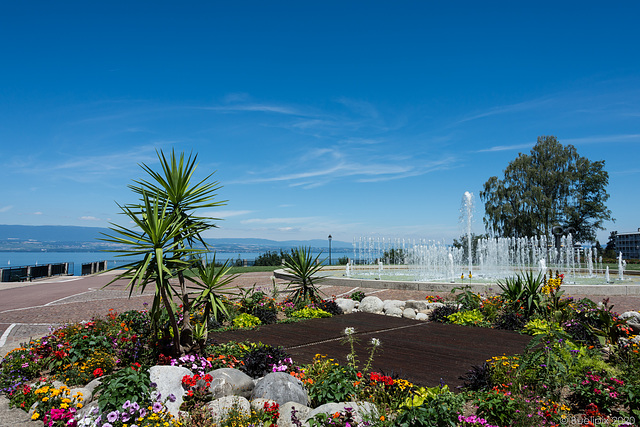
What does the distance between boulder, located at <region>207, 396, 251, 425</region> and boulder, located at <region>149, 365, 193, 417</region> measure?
372 mm

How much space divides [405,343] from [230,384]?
3.49m

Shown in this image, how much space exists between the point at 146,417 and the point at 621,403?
4553mm

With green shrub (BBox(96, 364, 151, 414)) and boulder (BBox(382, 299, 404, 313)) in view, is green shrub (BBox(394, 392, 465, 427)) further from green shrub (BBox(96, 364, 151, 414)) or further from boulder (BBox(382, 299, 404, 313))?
boulder (BBox(382, 299, 404, 313))

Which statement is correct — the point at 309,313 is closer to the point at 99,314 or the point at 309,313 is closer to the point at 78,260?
the point at 99,314

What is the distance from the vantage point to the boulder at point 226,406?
396 centimetres

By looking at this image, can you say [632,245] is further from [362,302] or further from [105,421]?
[105,421]

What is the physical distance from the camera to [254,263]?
37.2 metres

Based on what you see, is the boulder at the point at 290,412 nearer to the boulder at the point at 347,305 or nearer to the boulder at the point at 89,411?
the boulder at the point at 89,411

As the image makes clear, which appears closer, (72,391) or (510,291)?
(72,391)

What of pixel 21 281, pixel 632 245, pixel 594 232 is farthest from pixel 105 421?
pixel 632 245

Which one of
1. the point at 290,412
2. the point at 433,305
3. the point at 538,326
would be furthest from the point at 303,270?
the point at 290,412

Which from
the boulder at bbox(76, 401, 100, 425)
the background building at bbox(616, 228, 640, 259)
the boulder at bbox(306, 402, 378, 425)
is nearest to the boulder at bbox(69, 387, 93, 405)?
the boulder at bbox(76, 401, 100, 425)

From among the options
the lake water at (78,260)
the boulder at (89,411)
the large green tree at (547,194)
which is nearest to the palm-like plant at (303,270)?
the lake water at (78,260)

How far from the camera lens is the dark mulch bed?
18.4ft
